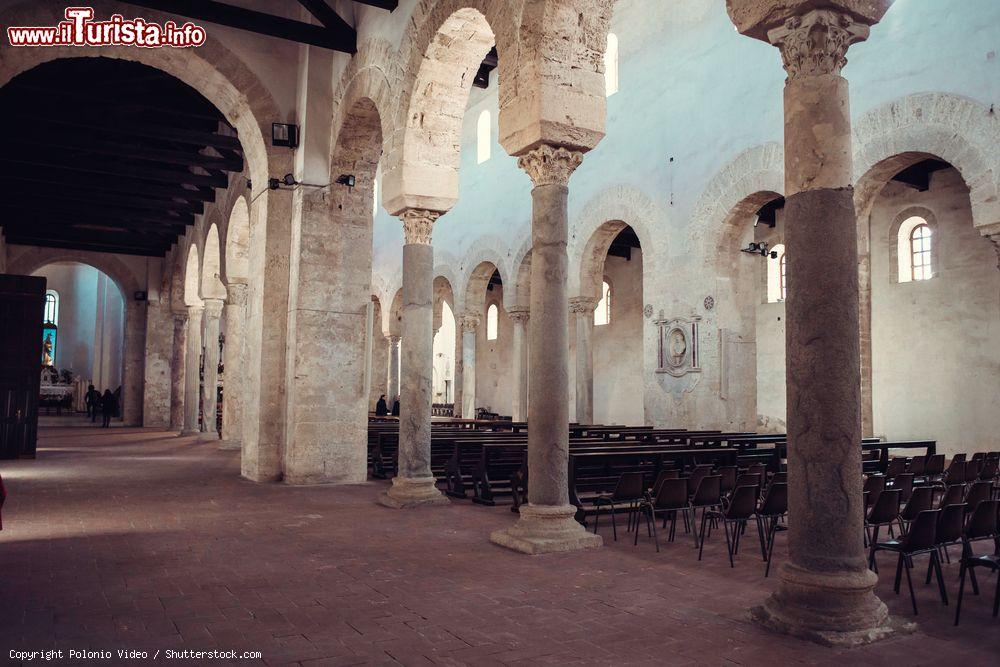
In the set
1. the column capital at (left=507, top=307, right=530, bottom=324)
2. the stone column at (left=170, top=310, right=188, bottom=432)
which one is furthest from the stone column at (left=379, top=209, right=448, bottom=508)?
the stone column at (left=170, top=310, right=188, bottom=432)

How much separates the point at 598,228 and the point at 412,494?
11365mm

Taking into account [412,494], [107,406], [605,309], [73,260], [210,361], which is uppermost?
[73,260]

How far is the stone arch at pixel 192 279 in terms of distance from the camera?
2157cm

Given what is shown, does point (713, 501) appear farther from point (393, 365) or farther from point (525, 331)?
point (393, 365)

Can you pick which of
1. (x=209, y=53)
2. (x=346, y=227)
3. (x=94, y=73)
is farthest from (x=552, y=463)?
(x=94, y=73)

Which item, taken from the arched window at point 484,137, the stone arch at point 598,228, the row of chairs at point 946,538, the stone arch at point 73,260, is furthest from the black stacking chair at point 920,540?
the stone arch at point 73,260

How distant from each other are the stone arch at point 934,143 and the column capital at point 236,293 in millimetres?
13108

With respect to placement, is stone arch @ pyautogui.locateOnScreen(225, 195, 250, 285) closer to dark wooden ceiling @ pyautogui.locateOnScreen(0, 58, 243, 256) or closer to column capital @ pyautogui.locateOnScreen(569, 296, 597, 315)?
dark wooden ceiling @ pyautogui.locateOnScreen(0, 58, 243, 256)

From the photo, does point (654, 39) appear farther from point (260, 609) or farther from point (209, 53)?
point (260, 609)

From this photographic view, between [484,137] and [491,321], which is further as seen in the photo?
[491,321]

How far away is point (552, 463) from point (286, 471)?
5.79m

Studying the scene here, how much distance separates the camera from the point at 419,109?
9320 mm

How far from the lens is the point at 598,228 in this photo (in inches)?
744

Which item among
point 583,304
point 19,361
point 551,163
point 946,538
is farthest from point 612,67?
point 946,538
